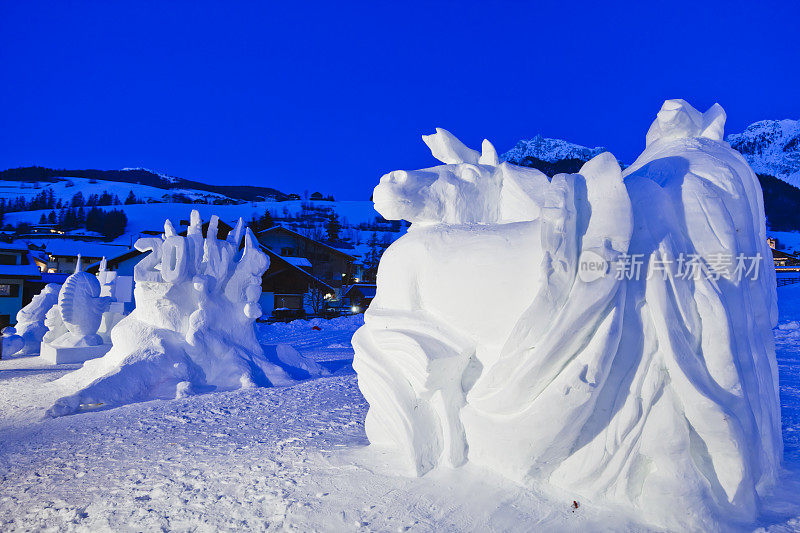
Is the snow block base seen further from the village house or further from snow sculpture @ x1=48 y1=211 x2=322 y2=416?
the village house

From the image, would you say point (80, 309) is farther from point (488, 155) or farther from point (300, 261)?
point (300, 261)

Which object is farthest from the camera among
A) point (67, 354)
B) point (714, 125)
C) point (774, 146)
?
point (774, 146)

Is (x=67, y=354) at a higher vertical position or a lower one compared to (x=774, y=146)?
lower

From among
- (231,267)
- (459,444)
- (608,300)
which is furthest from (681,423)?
(231,267)

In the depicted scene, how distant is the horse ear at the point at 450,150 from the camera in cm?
363

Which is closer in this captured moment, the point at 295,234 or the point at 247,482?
the point at 247,482

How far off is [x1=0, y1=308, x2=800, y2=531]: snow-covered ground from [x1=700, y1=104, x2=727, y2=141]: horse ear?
2058 mm

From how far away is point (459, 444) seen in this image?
9.30 ft

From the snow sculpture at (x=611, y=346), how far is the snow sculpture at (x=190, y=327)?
363 centimetres

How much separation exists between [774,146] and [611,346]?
67123 millimetres

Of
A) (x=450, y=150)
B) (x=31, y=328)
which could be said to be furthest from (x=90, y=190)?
(x=450, y=150)

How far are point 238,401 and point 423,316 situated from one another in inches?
113

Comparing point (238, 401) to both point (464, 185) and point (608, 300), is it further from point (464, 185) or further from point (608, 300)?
point (608, 300)

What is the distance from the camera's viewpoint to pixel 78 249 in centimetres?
2522
